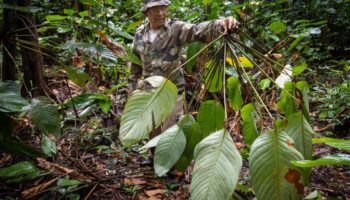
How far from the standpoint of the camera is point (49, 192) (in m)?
Answer: 2.17

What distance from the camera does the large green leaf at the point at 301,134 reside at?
0.98m

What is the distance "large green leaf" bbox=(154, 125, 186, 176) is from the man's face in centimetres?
189

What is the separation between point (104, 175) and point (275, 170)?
1.99 m

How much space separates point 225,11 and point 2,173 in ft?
11.0

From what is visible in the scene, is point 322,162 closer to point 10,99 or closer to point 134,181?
point 10,99

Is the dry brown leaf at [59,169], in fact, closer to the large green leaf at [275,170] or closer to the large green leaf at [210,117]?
the large green leaf at [210,117]

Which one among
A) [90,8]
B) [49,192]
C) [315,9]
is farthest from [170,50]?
[315,9]

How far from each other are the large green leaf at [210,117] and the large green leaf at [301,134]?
22 centimetres

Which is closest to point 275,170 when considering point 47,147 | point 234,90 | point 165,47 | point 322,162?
point 322,162

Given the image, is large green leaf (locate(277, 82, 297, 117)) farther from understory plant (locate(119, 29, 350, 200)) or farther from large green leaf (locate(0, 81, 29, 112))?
large green leaf (locate(0, 81, 29, 112))

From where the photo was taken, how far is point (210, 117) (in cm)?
115

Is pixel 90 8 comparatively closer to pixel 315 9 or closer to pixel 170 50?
pixel 170 50

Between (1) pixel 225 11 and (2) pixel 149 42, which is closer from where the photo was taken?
(2) pixel 149 42

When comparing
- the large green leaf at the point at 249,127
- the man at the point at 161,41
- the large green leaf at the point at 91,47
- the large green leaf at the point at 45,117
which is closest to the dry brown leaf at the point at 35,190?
the large green leaf at the point at 45,117
